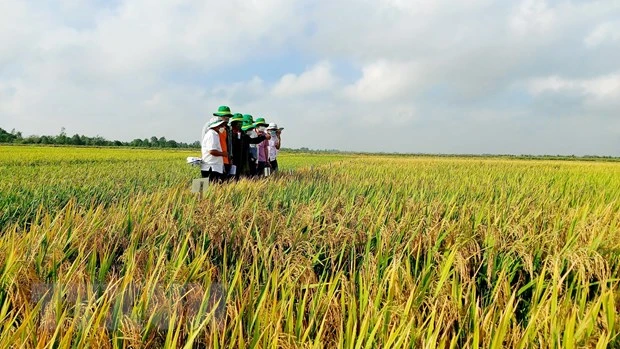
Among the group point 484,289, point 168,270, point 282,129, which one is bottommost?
point 484,289

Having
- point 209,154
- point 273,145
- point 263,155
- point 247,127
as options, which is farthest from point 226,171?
point 273,145

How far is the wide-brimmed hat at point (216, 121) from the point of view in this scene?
6256 millimetres

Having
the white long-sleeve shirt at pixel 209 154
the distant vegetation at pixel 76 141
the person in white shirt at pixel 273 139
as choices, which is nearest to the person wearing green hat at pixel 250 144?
the white long-sleeve shirt at pixel 209 154

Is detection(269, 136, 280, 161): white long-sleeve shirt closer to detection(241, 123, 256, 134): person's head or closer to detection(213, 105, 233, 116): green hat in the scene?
detection(241, 123, 256, 134): person's head

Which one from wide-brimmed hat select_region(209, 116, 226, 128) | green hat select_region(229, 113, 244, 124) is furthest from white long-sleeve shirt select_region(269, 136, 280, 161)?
wide-brimmed hat select_region(209, 116, 226, 128)

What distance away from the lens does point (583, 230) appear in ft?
9.16

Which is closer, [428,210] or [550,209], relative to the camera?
[428,210]

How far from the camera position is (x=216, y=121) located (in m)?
6.38

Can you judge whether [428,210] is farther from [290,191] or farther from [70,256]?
[70,256]

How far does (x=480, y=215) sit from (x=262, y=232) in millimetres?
1806

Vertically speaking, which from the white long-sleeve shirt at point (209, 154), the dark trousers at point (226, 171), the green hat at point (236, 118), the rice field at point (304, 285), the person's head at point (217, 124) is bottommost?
the rice field at point (304, 285)

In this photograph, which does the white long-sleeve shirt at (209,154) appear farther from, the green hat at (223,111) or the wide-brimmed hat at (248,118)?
the wide-brimmed hat at (248,118)

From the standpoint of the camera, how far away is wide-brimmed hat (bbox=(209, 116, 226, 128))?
246 inches

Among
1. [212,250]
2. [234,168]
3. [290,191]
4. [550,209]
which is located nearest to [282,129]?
[234,168]
